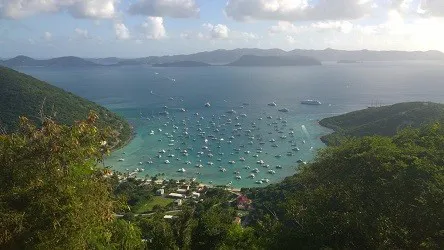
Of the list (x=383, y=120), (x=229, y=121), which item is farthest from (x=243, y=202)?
(x=229, y=121)

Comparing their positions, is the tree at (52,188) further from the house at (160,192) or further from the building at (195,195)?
the house at (160,192)

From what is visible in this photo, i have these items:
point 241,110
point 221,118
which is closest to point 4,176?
point 221,118

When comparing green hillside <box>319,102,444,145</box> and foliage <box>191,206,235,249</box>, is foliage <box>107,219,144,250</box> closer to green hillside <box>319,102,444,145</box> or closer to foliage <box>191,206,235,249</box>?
foliage <box>191,206,235,249</box>

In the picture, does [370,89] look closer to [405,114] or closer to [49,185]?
[405,114]

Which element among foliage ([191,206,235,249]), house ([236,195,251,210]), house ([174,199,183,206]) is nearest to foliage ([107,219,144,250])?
foliage ([191,206,235,249])

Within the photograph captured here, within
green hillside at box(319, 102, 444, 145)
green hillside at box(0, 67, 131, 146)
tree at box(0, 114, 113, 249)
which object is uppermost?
tree at box(0, 114, 113, 249)

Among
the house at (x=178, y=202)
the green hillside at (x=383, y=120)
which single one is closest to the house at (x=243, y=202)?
the house at (x=178, y=202)

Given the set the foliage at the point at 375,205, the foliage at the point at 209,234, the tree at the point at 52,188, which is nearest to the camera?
the tree at the point at 52,188
